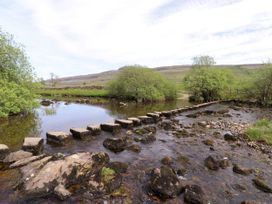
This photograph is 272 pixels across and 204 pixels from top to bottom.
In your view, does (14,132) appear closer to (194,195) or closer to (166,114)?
(194,195)

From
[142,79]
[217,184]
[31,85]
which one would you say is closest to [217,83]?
[142,79]

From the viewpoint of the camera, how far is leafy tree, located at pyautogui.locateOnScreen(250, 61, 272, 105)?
3328 centimetres

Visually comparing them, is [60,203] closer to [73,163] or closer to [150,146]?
[73,163]

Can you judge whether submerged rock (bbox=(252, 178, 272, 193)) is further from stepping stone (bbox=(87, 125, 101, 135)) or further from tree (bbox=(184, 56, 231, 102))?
tree (bbox=(184, 56, 231, 102))

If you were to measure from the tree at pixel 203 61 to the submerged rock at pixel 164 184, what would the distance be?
137 ft

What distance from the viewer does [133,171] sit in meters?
7.62

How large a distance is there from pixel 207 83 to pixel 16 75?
3240cm

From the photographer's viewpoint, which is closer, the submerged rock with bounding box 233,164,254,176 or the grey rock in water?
the grey rock in water

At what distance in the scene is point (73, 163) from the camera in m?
6.71

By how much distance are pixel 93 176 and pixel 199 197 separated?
3228 mm

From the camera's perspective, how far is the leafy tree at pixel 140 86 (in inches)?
1555

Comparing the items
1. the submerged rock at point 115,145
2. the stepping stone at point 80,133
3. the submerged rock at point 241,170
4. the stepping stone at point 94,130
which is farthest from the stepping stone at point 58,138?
the submerged rock at point 241,170

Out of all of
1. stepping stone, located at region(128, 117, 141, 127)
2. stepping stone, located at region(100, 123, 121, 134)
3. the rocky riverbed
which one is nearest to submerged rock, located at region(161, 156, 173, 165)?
the rocky riverbed

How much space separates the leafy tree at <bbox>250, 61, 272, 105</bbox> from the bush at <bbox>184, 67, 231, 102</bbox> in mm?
6162
